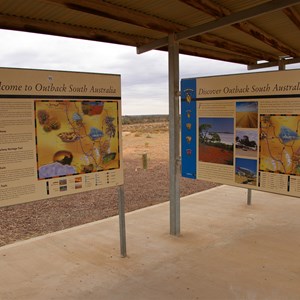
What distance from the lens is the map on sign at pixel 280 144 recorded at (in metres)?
4.16

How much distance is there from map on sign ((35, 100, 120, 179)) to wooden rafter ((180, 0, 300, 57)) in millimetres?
1592

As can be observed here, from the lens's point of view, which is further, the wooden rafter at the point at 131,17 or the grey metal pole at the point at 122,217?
the grey metal pole at the point at 122,217

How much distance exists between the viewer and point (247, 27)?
5.38 m

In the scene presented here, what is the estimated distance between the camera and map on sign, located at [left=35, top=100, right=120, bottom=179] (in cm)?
396

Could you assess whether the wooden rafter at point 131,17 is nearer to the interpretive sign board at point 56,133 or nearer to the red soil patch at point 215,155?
the interpretive sign board at point 56,133

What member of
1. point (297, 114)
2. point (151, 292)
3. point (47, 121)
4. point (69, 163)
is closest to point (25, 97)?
point (47, 121)

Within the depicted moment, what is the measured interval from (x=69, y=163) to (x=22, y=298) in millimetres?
1536

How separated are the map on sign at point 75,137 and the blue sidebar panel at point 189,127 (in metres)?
1.18

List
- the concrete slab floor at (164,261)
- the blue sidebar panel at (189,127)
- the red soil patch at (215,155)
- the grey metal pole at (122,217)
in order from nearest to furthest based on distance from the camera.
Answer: the concrete slab floor at (164,261) < the grey metal pole at (122,217) < the red soil patch at (215,155) < the blue sidebar panel at (189,127)

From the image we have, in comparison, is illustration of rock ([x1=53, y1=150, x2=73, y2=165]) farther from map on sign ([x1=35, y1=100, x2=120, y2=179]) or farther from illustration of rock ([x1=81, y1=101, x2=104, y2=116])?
illustration of rock ([x1=81, y1=101, x2=104, y2=116])

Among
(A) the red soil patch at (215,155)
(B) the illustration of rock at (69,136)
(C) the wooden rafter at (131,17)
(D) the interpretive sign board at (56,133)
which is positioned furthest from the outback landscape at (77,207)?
(C) the wooden rafter at (131,17)

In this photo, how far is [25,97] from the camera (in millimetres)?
3740

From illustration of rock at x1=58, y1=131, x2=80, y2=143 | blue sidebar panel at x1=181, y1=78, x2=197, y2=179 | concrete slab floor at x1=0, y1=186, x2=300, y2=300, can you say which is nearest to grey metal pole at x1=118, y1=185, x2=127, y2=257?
concrete slab floor at x1=0, y1=186, x2=300, y2=300

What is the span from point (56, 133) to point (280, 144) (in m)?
2.69
